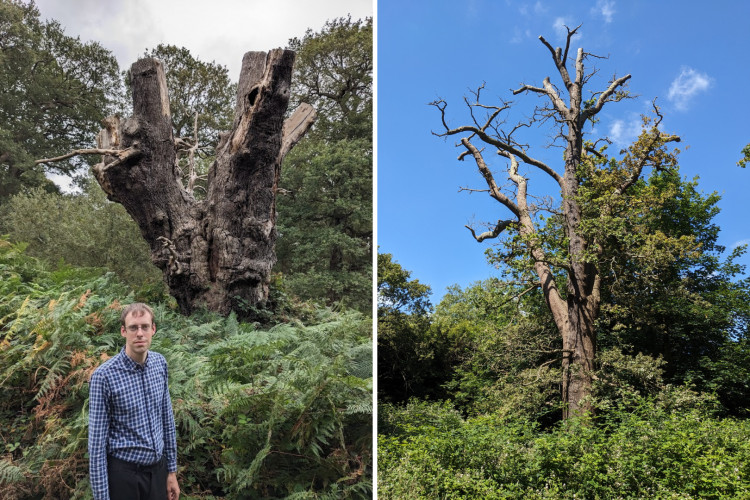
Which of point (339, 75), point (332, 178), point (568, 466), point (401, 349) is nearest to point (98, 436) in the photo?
point (568, 466)

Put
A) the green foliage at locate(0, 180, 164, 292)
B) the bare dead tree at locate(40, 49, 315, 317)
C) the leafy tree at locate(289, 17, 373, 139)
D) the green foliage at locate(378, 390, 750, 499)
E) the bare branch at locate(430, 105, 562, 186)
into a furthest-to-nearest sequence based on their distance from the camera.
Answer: the leafy tree at locate(289, 17, 373, 139), the green foliage at locate(0, 180, 164, 292), the bare branch at locate(430, 105, 562, 186), the bare dead tree at locate(40, 49, 315, 317), the green foliage at locate(378, 390, 750, 499)

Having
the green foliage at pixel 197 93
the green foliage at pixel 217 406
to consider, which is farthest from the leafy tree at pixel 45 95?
the green foliage at pixel 217 406

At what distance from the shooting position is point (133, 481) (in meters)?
2.57

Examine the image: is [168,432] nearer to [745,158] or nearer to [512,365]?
[512,365]

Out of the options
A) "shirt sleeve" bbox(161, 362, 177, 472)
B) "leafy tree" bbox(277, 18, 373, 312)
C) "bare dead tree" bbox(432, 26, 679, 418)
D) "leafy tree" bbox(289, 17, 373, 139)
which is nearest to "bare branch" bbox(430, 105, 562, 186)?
"bare dead tree" bbox(432, 26, 679, 418)

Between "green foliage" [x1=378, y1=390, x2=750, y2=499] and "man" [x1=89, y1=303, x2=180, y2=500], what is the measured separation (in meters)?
2.80

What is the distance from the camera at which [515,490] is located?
4.83 metres

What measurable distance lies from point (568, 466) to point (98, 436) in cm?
411

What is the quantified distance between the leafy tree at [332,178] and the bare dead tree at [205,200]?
A: 702cm

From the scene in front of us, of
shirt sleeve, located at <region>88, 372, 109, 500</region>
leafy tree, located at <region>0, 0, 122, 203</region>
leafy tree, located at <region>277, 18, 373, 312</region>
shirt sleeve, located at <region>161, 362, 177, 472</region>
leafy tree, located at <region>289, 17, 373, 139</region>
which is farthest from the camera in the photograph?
leafy tree, located at <region>0, 0, 122, 203</region>

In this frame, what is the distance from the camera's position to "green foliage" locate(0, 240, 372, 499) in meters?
3.08

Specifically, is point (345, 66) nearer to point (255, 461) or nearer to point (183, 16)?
point (183, 16)

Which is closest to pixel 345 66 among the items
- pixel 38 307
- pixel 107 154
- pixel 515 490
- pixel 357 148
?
pixel 357 148

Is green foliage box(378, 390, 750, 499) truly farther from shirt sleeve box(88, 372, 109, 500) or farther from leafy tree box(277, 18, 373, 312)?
leafy tree box(277, 18, 373, 312)
